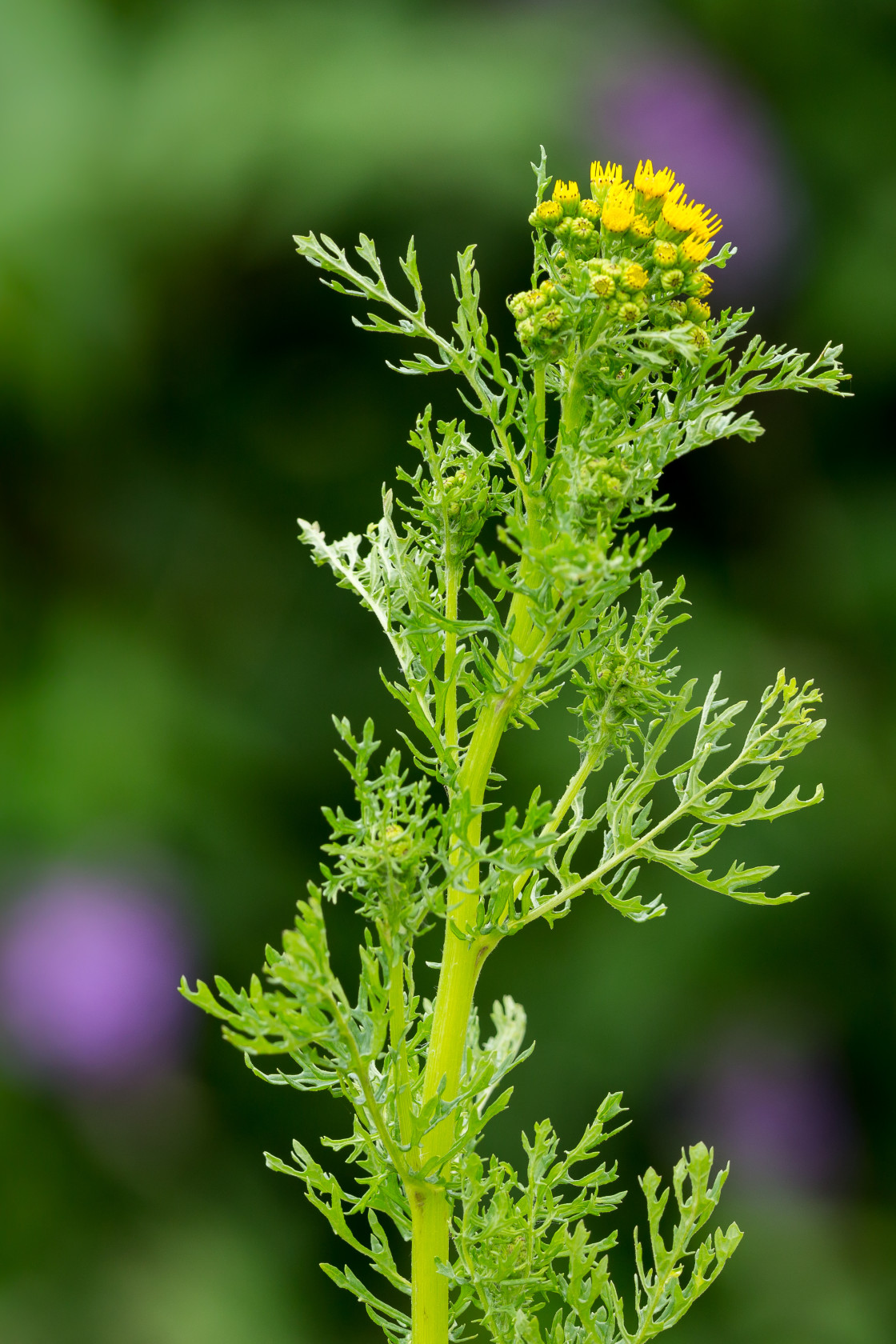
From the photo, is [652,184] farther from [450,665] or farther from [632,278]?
[450,665]

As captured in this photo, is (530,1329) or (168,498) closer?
(530,1329)

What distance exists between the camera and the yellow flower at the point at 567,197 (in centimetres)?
103

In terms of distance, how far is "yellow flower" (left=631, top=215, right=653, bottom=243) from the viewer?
102 cm

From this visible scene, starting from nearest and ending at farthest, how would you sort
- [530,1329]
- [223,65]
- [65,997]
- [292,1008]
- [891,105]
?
1. [292,1008]
2. [530,1329]
3. [65,997]
4. [223,65]
5. [891,105]

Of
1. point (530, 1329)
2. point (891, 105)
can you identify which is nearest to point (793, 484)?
point (891, 105)

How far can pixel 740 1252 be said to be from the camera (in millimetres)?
4012

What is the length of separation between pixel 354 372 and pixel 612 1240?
11.9 ft

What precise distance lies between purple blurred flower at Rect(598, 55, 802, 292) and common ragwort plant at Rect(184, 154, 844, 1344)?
3105 mm

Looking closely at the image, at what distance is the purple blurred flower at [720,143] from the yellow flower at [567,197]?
3118 mm

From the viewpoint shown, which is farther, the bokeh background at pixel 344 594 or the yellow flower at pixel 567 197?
the bokeh background at pixel 344 594

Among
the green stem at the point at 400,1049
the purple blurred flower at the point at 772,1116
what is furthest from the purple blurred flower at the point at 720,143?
the green stem at the point at 400,1049

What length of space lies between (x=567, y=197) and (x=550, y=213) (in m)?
0.02

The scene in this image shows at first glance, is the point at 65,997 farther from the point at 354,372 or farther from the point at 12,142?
the point at 12,142

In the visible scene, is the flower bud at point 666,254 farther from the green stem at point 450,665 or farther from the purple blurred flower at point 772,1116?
the purple blurred flower at point 772,1116
